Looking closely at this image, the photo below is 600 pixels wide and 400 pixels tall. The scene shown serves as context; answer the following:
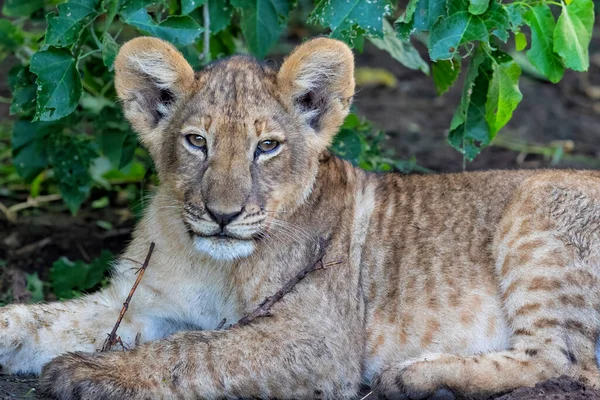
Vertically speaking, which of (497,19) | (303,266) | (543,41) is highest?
(497,19)

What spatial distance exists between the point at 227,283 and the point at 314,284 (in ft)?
1.48

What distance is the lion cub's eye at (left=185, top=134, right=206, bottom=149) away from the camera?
4902 mm

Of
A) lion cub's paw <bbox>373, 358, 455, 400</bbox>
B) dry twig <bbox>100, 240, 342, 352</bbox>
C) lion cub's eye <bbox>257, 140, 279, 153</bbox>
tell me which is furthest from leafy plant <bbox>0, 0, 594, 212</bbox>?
lion cub's paw <bbox>373, 358, 455, 400</bbox>

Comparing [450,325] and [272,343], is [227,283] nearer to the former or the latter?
[272,343]

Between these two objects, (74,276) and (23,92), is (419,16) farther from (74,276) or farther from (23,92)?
(74,276)

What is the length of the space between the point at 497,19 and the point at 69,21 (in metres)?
2.18

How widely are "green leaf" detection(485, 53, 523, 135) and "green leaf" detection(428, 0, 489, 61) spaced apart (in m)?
0.45

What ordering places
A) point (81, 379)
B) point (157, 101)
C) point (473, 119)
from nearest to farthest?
point (81, 379), point (157, 101), point (473, 119)

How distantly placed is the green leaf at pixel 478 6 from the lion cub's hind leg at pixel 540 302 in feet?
3.18

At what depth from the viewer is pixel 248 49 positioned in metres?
6.26

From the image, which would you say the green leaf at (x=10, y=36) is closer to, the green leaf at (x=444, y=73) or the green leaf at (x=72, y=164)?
the green leaf at (x=72, y=164)

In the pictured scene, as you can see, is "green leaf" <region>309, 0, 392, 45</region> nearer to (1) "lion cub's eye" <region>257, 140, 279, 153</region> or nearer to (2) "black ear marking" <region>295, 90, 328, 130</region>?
(2) "black ear marking" <region>295, 90, 328, 130</region>

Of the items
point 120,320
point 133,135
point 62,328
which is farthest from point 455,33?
point 62,328

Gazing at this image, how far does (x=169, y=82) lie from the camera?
5.13 m
